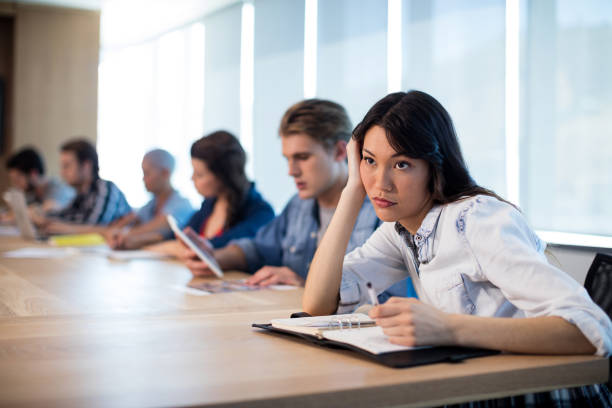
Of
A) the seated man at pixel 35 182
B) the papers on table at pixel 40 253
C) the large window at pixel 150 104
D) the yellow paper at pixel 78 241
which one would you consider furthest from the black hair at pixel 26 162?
the papers on table at pixel 40 253

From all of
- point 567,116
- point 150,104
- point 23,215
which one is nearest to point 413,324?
point 567,116

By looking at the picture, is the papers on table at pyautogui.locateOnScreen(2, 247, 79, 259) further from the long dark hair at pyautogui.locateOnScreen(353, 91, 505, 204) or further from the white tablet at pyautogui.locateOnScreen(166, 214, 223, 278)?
the long dark hair at pyautogui.locateOnScreen(353, 91, 505, 204)

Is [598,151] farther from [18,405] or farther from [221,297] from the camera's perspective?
[18,405]

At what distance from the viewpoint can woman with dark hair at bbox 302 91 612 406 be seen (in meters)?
1.09

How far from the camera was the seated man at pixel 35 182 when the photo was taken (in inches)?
245

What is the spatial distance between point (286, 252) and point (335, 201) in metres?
0.32

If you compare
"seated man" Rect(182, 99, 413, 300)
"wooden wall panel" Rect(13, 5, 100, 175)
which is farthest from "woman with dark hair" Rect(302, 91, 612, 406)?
"wooden wall panel" Rect(13, 5, 100, 175)

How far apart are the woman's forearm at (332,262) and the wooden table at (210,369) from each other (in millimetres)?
127

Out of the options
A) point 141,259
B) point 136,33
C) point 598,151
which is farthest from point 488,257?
point 136,33

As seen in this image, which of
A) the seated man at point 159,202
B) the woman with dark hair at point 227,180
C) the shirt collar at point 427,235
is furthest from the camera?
the seated man at point 159,202

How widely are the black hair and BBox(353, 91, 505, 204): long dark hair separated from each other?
5.59m

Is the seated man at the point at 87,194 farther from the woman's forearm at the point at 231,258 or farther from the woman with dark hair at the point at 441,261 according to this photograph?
the woman with dark hair at the point at 441,261

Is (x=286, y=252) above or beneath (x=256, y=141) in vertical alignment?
beneath

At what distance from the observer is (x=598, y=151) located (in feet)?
9.11
